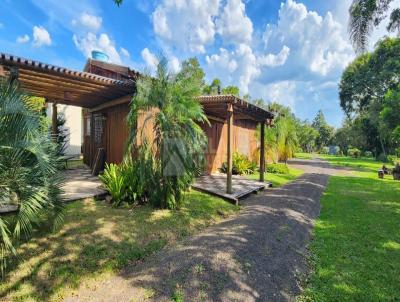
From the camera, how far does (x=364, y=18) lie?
878cm

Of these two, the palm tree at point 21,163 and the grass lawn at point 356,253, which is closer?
the palm tree at point 21,163

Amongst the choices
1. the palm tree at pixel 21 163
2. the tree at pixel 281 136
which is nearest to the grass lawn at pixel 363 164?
the tree at pixel 281 136

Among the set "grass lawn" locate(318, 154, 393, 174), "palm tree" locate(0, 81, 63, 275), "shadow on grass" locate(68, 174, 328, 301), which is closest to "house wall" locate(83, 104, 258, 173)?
"palm tree" locate(0, 81, 63, 275)

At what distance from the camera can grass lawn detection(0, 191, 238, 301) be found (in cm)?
305

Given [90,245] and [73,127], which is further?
[73,127]

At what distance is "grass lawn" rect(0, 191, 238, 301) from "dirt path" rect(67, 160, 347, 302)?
0.91 ft

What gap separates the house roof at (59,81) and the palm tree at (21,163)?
2251mm

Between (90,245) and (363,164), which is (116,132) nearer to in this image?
(90,245)

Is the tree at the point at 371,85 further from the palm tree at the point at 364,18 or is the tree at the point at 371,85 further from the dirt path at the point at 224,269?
the dirt path at the point at 224,269

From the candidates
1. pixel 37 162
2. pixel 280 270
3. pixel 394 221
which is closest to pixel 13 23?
pixel 37 162

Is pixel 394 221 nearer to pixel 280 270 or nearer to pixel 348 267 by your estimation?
pixel 348 267

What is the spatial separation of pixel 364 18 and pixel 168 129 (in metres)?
8.52

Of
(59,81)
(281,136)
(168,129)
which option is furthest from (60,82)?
(281,136)

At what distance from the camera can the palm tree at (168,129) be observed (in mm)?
5633
